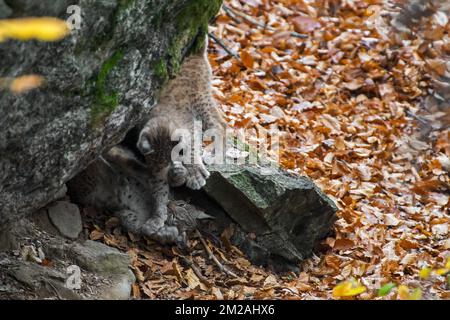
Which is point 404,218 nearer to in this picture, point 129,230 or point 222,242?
point 222,242

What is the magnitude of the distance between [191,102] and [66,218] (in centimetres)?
153

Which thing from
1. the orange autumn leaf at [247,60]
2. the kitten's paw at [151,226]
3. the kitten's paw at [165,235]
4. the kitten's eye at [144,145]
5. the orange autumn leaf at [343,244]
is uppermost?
the kitten's eye at [144,145]

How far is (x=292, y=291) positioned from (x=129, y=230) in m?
1.33

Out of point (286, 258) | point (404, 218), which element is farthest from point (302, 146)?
point (286, 258)

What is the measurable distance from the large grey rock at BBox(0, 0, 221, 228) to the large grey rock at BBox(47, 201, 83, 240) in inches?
31.8

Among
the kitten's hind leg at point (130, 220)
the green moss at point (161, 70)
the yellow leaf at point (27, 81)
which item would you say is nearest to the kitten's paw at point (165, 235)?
the kitten's hind leg at point (130, 220)

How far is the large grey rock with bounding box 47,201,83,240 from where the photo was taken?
5.11 metres

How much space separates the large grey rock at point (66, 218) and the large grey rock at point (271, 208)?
1.05 metres

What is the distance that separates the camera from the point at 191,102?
605cm

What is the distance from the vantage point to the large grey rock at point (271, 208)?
5.62 metres

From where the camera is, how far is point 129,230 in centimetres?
548

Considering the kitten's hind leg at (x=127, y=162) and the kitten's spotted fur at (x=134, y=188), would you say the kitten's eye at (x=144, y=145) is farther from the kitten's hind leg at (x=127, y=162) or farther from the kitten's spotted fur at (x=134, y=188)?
the kitten's hind leg at (x=127, y=162)

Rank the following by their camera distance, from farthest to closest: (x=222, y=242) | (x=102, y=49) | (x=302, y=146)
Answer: (x=302, y=146), (x=222, y=242), (x=102, y=49)

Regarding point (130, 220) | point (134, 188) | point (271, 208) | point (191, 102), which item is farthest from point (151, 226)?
point (191, 102)
